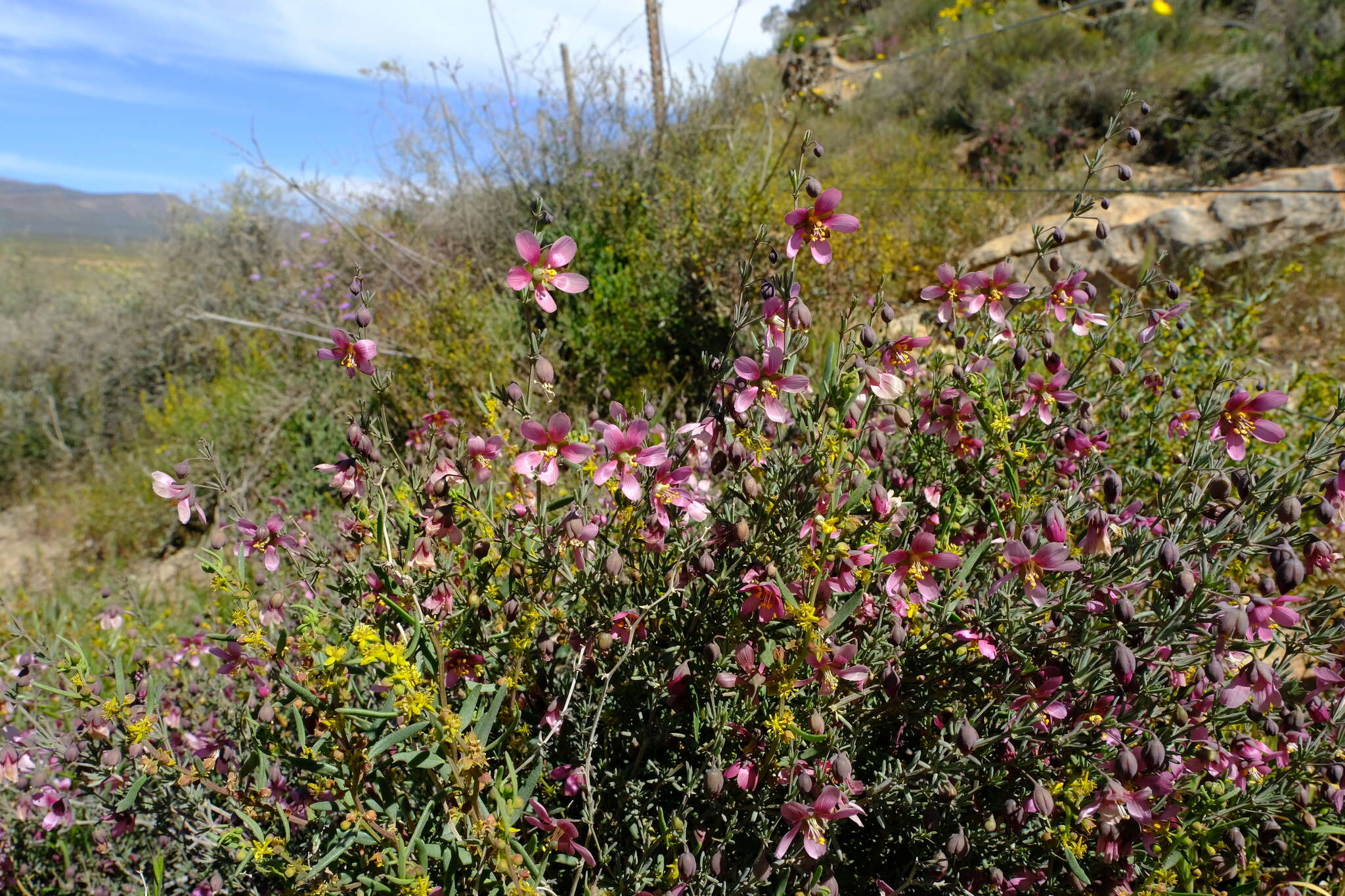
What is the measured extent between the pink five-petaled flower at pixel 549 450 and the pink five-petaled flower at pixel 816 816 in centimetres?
71

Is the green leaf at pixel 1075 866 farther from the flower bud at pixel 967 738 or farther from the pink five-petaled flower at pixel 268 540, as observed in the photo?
the pink five-petaled flower at pixel 268 540

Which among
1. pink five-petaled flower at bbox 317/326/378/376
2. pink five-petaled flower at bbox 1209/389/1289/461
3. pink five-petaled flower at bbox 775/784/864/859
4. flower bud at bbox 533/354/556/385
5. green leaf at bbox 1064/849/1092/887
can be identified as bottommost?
green leaf at bbox 1064/849/1092/887

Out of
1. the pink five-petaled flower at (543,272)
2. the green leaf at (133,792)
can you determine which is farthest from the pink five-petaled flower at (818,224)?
the green leaf at (133,792)

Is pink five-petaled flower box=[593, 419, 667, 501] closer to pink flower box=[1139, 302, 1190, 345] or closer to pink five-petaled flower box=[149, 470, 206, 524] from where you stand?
pink five-petaled flower box=[149, 470, 206, 524]

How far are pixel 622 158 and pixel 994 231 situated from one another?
11.8 feet

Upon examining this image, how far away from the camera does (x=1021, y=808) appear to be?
4.73ft

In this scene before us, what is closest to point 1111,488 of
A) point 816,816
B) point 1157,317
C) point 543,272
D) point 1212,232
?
point 1157,317

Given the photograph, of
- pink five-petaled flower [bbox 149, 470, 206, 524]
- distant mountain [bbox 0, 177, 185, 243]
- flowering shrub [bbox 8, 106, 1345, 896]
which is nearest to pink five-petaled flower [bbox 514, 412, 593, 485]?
flowering shrub [bbox 8, 106, 1345, 896]

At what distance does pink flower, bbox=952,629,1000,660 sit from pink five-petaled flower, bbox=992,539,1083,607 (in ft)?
0.43

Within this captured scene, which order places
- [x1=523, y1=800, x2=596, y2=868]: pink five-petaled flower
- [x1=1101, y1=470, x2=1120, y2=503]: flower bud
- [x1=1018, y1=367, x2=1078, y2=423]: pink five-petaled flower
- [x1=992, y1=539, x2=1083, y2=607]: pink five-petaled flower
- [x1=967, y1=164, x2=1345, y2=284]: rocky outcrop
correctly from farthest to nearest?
[x1=967, y1=164, x2=1345, y2=284]: rocky outcrop → [x1=1018, y1=367, x2=1078, y2=423]: pink five-petaled flower → [x1=1101, y1=470, x2=1120, y2=503]: flower bud → [x1=523, y1=800, x2=596, y2=868]: pink five-petaled flower → [x1=992, y1=539, x2=1083, y2=607]: pink five-petaled flower

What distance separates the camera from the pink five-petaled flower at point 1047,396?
5.55 feet

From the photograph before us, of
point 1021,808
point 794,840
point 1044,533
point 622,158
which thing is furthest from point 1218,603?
point 622,158

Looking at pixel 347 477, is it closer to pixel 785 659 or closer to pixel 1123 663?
pixel 785 659

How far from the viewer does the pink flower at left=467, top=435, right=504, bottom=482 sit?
1.49 metres
